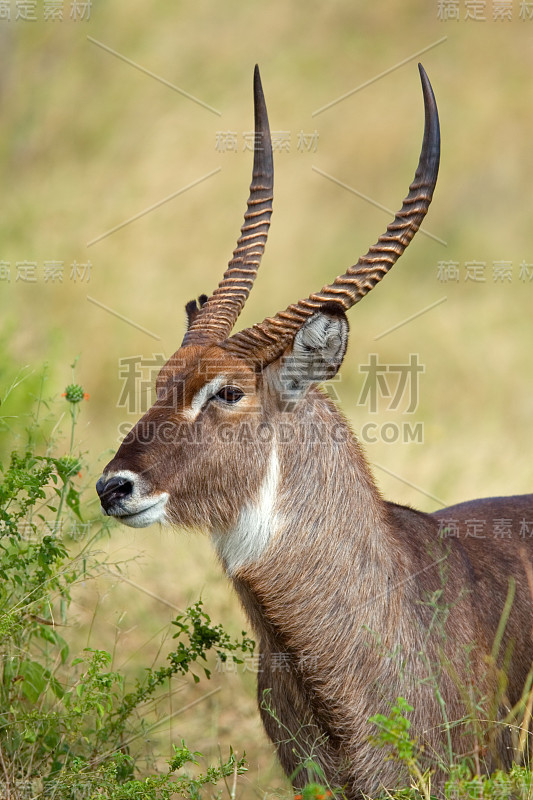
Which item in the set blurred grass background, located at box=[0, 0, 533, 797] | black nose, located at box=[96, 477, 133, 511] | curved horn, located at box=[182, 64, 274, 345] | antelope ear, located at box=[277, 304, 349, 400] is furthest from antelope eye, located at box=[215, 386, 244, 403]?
blurred grass background, located at box=[0, 0, 533, 797]

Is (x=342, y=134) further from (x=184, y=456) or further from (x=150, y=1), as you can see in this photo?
(x=184, y=456)

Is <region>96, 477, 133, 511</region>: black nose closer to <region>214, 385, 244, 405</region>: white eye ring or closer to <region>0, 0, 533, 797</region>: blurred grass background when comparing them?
<region>214, 385, 244, 405</region>: white eye ring

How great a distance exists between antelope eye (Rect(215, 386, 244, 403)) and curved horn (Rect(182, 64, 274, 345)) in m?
0.39

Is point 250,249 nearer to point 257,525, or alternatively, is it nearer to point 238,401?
point 238,401

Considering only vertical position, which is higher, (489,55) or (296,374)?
(489,55)

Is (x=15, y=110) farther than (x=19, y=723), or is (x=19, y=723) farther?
(x=15, y=110)

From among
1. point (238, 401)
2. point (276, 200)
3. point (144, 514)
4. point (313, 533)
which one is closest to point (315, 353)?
point (238, 401)

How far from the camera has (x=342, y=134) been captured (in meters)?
16.1

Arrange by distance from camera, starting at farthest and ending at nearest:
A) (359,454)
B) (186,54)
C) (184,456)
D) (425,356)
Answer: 1. (186,54)
2. (425,356)
3. (359,454)
4. (184,456)

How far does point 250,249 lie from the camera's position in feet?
15.6

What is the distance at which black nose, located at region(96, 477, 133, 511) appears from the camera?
12.9ft

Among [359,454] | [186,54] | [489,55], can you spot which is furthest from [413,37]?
[359,454]

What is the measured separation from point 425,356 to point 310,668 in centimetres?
817

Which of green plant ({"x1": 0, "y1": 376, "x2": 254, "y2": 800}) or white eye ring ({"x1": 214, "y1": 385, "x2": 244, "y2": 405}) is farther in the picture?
white eye ring ({"x1": 214, "y1": 385, "x2": 244, "y2": 405})
